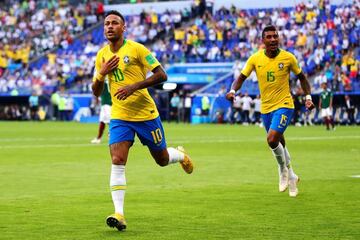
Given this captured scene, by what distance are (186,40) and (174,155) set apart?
43937mm

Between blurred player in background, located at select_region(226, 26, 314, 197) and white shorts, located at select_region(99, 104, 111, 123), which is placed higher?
blurred player in background, located at select_region(226, 26, 314, 197)

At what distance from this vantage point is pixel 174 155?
40.6ft

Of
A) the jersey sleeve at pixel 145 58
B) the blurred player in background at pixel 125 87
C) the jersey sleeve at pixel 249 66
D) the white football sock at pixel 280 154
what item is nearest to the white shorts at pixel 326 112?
the jersey sleeve at pixel 249 66

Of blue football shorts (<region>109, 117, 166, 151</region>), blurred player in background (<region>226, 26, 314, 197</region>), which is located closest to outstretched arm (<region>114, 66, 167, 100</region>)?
blue football shorts (<region>109, 117, 166, 151</region>)

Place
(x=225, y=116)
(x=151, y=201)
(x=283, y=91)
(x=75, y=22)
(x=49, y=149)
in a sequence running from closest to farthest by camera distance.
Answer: (x=151, y=201) < (x=283, y=91) < (x=49, y=149) < (x=225, y=116) < (x=75, y=22)

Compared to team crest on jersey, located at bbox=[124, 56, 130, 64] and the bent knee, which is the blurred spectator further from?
team crest on jersey, located at bbox=[124, 56, 130, 64]

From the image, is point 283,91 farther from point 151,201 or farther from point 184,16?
point 184,16

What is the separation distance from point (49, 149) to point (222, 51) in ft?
95.0

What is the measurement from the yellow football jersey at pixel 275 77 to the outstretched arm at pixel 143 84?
440 cm

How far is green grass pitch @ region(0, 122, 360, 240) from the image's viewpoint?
10.4 m

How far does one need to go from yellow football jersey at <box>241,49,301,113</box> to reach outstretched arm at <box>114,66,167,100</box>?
4.40m

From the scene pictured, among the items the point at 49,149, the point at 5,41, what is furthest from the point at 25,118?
the point at 49,149

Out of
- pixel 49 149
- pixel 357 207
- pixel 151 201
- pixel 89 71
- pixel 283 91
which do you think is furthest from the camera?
pixel 89 71

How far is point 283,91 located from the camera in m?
15.1
